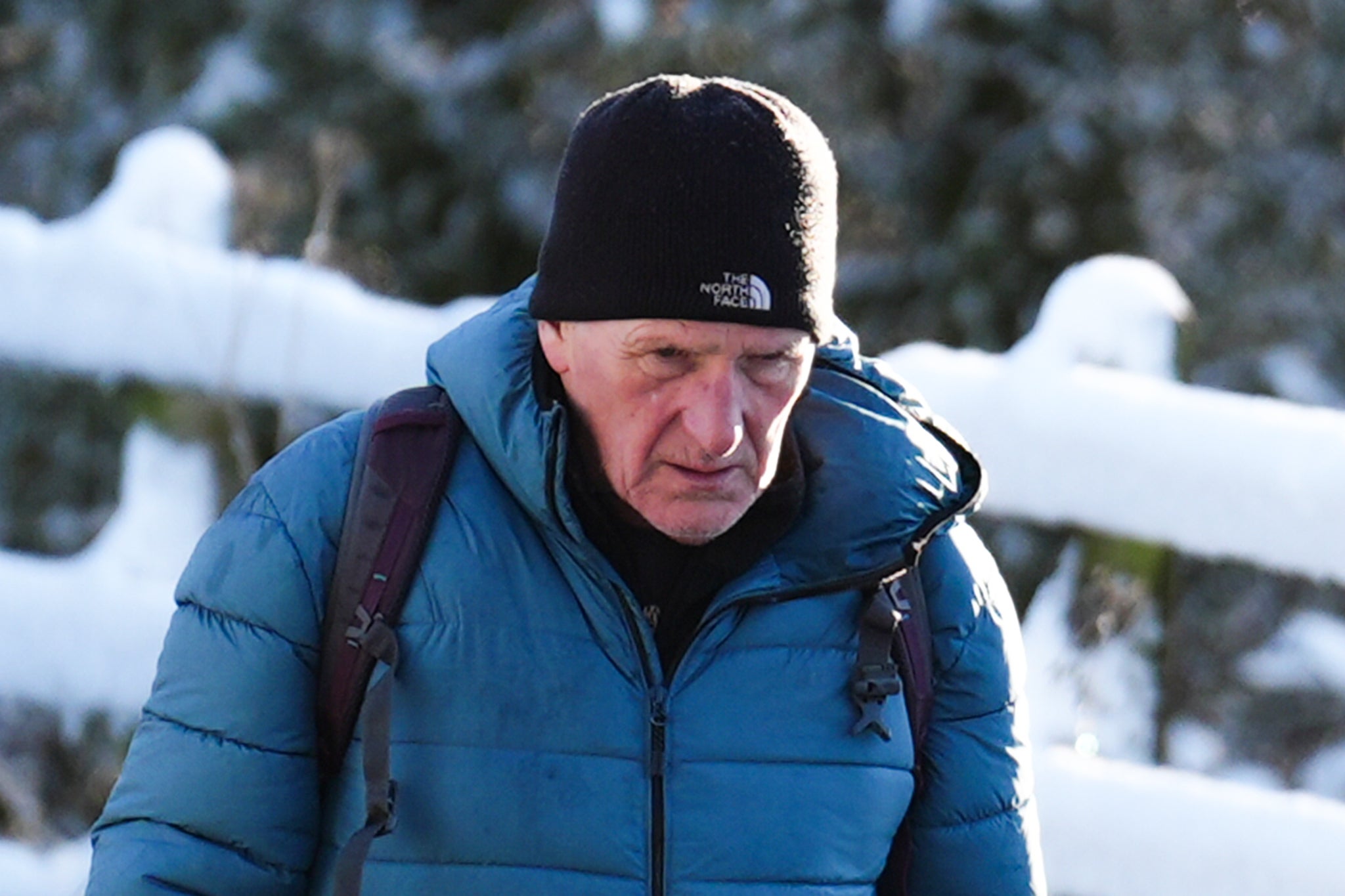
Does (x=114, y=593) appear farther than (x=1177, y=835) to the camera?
Yes

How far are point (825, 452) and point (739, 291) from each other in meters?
0.26

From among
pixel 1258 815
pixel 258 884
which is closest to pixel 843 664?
pixel 258 884

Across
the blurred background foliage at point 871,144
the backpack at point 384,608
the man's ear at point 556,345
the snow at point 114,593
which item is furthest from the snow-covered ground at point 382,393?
the blurred background foliage at point 871,144

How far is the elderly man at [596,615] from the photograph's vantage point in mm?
1979

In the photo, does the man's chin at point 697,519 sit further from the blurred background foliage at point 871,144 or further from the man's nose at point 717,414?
the blurred background foliage at point 871,144

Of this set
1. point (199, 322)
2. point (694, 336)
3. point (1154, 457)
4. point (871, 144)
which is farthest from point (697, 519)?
point (871, 144)

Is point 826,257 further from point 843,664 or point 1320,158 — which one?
point 1320,158

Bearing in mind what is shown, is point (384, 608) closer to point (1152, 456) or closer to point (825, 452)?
point (825, 452)

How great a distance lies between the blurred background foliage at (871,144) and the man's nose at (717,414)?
349 cm

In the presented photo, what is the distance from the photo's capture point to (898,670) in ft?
6.96

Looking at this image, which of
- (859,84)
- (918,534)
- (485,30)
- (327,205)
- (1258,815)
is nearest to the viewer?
(918,534)

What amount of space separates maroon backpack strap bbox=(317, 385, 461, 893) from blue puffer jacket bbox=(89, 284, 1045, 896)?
2 centimetres

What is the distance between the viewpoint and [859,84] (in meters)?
5.66

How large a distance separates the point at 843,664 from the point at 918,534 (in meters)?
0.16
